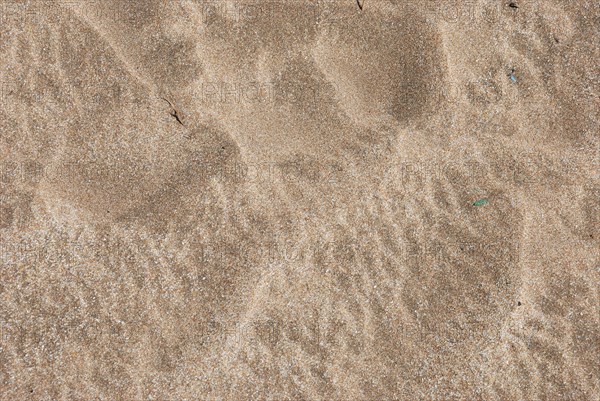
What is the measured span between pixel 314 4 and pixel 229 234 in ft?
3.78

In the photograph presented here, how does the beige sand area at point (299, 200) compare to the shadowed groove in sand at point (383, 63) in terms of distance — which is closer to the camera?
the beige sand area at point (299, 200)

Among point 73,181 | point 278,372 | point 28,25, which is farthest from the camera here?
point 28,25

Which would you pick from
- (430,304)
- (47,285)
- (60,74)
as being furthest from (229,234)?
(60,74)

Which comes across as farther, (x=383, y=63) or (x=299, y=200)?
(x=383, y=63)

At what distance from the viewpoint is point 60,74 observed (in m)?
2.16

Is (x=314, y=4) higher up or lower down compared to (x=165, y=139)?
higher up

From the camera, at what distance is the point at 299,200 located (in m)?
2.07

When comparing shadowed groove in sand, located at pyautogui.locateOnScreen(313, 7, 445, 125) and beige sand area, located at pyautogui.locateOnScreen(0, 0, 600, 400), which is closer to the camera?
beige sand area, located at pyautogui.locateOnScreen(0, 0, 600, 400)

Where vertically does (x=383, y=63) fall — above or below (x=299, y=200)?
above

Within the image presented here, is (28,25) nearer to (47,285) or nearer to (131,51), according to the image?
(131,51)

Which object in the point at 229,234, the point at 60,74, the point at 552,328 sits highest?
the point at 60,74

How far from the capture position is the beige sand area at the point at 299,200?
1936 millimetres

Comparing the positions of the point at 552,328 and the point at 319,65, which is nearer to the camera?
the point at 552,328

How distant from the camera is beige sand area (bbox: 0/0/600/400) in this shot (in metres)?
1.94
